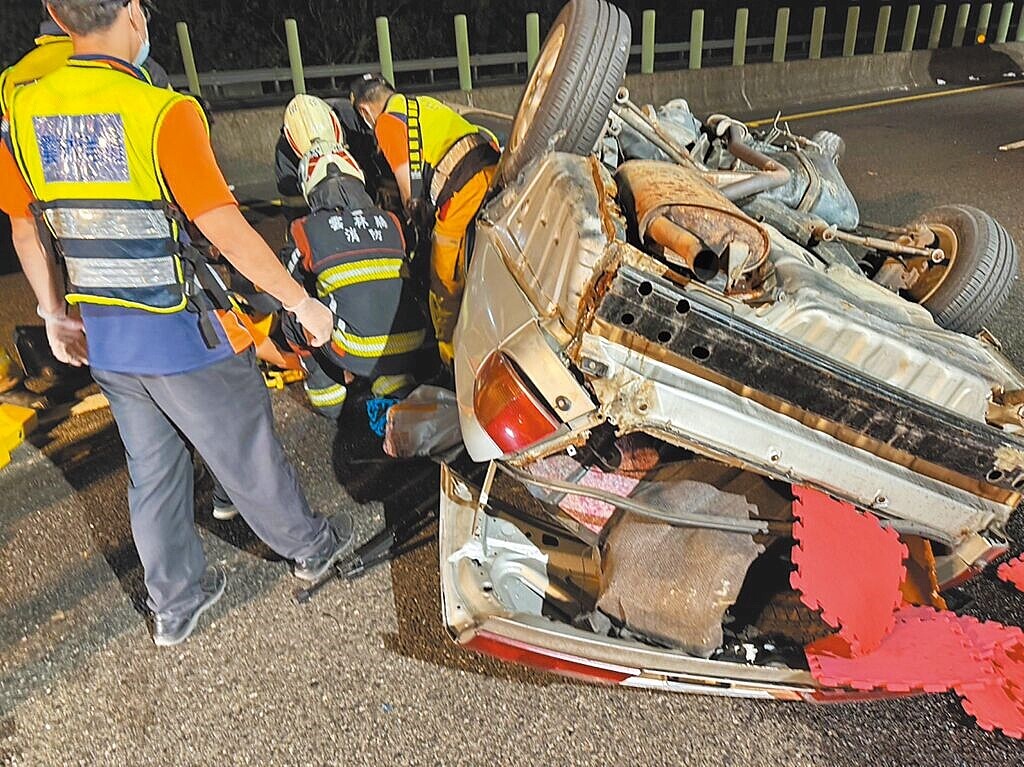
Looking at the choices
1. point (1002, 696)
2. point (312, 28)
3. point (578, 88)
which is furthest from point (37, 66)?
point (312, 28)

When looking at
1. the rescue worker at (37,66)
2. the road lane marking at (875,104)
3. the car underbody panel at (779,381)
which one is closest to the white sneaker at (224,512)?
the car underbody panel at (779,381)

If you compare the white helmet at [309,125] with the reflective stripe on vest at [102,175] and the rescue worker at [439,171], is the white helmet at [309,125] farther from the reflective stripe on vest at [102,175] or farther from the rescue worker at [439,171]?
the reflective stripe on vest at [102,175]

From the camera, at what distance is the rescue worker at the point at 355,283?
2.93m

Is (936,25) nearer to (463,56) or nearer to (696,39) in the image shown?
(696,39)

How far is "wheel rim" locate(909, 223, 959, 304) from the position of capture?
2645 millimetres

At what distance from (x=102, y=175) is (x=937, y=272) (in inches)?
105

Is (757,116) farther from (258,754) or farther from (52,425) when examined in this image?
(258,754)

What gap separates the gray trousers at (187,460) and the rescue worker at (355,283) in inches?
33.1

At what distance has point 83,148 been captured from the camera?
5.58ft

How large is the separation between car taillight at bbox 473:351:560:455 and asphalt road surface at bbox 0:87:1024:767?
2.39 feet

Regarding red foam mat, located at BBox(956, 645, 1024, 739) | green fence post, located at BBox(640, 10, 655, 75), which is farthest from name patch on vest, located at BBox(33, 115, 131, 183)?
green fence post, located at BBox(640, 10, 655, 75)

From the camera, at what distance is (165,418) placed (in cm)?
210

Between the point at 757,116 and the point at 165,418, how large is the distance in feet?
30.6

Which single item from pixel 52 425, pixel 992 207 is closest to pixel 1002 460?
pixel 52 425
